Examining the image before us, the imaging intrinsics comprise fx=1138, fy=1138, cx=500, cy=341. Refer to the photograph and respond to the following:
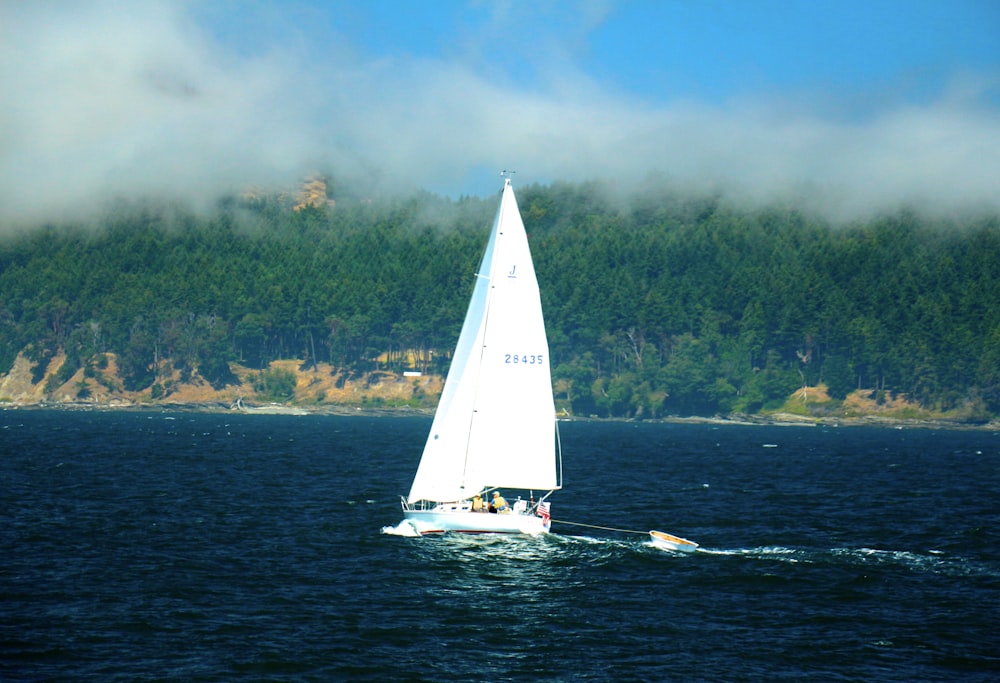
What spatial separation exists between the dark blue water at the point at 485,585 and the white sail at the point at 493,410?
2.95m

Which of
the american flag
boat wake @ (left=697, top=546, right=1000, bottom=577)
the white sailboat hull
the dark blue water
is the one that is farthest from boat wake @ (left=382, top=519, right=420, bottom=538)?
boat wake @ (left=697, top=546, right=1000, bottom=577)

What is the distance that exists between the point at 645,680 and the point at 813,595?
1359 centimetres

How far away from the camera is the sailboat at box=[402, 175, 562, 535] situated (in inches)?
1978

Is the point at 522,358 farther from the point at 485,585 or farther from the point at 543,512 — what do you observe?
the point at 485,585

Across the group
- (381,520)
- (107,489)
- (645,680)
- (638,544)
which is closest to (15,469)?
(107,489)

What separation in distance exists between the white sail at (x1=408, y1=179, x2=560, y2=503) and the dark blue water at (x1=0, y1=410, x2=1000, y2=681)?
295 cm

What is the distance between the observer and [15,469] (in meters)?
84.9

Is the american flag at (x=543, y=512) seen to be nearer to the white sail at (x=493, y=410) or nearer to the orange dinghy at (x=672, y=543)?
the white sail at (x=493, y=410)

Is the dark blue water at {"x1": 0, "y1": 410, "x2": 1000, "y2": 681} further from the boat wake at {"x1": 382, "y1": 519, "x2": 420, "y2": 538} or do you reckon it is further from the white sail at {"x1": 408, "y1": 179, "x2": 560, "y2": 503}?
the white sail at {"x1": 408, "y1": 179, "x2": 560, "y2": 503}

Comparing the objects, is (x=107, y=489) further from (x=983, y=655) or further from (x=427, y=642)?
(x=983, y=655)

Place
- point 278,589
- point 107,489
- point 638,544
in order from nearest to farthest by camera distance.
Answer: point 278,589
point 638,544
point 107,489

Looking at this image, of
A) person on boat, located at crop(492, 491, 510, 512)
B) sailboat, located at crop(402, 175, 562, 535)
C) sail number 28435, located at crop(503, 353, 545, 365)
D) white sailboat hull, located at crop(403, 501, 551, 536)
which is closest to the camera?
sailboat, located at crop(402, 175, 562, 535)

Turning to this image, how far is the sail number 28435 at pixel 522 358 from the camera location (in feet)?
166

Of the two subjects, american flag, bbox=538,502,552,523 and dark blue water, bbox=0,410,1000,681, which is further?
american flag, bbox=538,502,552,523
